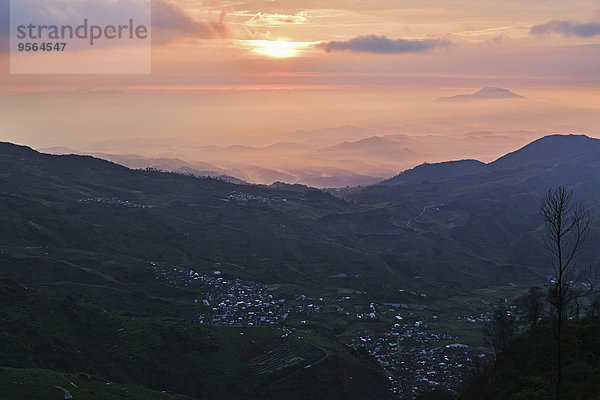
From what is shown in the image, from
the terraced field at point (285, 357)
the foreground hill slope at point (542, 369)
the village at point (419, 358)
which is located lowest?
the village at point (419, 358)

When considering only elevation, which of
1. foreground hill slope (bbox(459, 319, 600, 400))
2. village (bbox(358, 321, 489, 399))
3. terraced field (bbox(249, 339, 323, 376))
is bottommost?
village (bbox(358, 321, 489, 399))

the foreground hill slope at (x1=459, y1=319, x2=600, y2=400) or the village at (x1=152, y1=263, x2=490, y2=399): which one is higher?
the foreground hill slope at (x1=459, y1=319, x2=600, y2=400)

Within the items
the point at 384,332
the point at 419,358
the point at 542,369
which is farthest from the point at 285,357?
the point at 542,369

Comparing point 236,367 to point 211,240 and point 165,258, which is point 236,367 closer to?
point 165,258

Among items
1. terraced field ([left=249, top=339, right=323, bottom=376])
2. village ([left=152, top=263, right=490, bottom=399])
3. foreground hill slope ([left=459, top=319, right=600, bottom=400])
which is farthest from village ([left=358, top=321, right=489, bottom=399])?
foreground hill slope ([left=459, top=319, right=600, bottom=400])

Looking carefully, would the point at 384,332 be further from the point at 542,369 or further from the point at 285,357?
the point at 542,369

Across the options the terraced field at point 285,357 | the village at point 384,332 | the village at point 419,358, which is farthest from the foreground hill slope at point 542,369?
the terraced field at point 285,357

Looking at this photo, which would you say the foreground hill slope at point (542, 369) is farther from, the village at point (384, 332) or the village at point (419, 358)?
the village at point (419, 358)

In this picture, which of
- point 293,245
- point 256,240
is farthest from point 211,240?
point 293,245

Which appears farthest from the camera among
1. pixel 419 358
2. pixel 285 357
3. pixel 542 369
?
pixel 419 358

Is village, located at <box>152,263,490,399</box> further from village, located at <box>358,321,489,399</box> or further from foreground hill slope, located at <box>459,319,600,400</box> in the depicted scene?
foreground hill slope, located at <box>459,319,600,400</box>

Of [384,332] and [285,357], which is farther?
[384,332]

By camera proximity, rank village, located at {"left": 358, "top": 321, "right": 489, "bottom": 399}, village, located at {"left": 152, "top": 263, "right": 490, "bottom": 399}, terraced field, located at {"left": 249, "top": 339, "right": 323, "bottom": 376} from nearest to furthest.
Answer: village, located at {"left": 358, "top": 321, "right": 489, "bottom": 399}, terraced field, located at {"left": 249, "top": 339, "right": 323, "bottom": 376}, village, located at {"left": 152, "top": 263, "right": 490, "bottom": 399}
